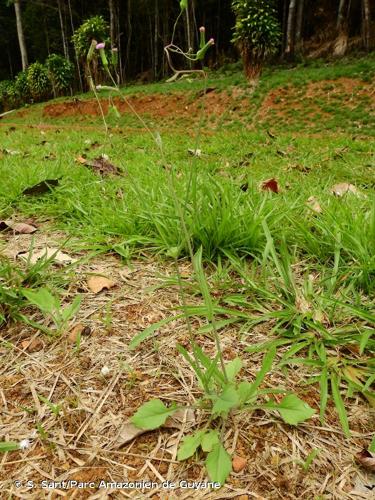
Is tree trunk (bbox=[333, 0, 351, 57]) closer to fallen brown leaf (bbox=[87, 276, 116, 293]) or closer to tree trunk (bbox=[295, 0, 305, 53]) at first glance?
tree trunk (bbox=[295, 0, 305, 53])

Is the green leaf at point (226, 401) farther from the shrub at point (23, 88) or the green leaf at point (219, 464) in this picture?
the shrub at point (23, 88)

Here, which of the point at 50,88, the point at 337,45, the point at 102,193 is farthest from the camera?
the point at 50,88

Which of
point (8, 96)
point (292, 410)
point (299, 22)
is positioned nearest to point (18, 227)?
point (292, 410)

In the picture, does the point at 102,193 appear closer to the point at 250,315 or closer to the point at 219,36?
the point at 250,315

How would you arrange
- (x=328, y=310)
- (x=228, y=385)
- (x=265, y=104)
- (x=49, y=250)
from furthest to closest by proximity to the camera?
(x=265, y=104), (x=49, y=250), (x=328, y=310), (x=228, y=385)

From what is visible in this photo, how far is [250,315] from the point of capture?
3.78 feet

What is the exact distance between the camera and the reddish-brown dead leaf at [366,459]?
72cm

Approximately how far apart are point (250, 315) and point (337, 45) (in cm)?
1559

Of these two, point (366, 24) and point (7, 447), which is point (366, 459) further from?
point (366, 24)

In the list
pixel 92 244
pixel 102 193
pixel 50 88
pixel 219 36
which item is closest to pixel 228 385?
pixel 92 244

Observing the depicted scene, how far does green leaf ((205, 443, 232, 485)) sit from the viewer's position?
666mm

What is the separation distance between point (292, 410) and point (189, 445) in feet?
0.73

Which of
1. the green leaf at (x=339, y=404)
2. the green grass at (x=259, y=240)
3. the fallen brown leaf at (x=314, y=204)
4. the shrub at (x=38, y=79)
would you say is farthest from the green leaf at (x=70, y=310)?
the shrub at (x=38, y=79)

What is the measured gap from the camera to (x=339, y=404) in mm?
828
